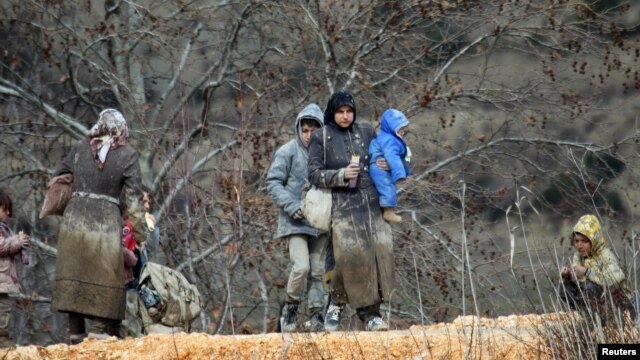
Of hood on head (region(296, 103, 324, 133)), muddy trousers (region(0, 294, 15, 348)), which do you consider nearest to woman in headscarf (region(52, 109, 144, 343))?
muddy trousers (region(0, 294, 15, 348))

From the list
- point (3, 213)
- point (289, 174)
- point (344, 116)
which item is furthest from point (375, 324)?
point (3, 213)

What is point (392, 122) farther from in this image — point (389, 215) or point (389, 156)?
point (389, 215)

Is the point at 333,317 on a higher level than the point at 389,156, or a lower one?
lower

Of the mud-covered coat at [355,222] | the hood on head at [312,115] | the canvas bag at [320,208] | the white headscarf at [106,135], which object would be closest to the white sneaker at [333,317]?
the mud-covered coat at [355,222]

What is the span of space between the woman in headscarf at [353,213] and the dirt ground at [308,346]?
0.50 meters

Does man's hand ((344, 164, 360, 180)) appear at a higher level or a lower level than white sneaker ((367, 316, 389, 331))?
higher

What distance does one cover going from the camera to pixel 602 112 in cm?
1662

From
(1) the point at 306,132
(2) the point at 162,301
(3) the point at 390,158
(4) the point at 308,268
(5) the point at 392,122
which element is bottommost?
(2) the point at 162,301

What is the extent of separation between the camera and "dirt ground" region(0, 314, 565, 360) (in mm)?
7680

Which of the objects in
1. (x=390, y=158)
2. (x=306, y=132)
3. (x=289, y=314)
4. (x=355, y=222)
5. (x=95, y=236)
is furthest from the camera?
(x=306, y=132)

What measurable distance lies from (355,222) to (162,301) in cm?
141

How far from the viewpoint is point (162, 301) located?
9727 millimetres

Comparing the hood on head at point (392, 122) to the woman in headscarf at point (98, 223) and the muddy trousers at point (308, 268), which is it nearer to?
the muddy trousers at point (308, 268)

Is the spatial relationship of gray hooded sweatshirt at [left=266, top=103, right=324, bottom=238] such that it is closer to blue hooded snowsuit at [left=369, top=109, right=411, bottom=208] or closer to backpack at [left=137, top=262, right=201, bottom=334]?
blue hooded snowsuit at [left=369, top=109, right=411, bottom=208]
